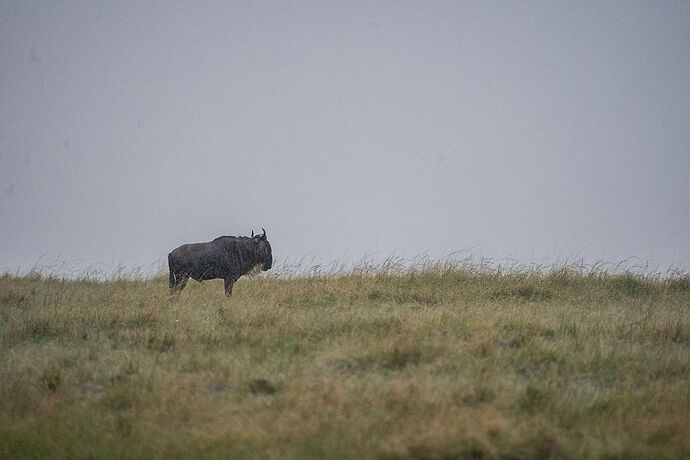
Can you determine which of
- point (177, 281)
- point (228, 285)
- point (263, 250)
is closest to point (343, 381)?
point (228, 285)

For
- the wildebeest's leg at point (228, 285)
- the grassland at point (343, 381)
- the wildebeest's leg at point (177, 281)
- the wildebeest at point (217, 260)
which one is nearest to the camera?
the grassland at point (343, 381)

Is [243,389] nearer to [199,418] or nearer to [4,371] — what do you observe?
[199,418]

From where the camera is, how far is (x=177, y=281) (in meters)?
Result: 14.0

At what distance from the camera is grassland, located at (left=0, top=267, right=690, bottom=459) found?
492 cm

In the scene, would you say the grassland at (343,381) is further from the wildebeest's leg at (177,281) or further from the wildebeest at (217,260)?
the wildebeest at (217,260)

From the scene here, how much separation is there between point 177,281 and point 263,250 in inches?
94.9

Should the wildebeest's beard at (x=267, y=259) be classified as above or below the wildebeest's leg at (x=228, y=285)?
above

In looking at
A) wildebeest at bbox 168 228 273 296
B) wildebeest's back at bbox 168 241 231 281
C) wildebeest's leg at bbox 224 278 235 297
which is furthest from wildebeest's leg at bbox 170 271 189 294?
wildebeest's leg at bbox 224 278 235 297

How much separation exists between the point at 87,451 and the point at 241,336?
302 cm

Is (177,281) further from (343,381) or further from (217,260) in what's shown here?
(343,381)

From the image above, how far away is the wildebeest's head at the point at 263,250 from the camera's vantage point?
15344 mm

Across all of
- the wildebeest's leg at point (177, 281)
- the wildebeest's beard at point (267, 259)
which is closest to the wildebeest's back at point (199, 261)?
the wildebeest's leg at point (177, 281)

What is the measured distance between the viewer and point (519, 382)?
6.18 metres

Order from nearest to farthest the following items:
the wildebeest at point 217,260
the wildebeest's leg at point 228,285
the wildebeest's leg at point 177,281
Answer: the wildebeest's leg at point 228,285 → the wildebeest's leg at point 177,281 → the wildebeest at point 217,260
